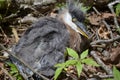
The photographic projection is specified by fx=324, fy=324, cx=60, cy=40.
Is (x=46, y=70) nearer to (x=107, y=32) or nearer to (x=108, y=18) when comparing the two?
(x=107, y=32)

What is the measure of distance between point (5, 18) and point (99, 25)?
1457mm

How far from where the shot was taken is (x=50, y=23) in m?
4.11

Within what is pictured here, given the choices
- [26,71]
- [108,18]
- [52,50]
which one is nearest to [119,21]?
[108,18]

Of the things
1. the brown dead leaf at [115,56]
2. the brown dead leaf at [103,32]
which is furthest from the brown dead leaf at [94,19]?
the brown dead leaf at [115,56]

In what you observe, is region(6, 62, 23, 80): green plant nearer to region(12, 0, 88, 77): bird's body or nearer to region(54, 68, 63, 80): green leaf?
region(12, 0, 88, 77): bird's body

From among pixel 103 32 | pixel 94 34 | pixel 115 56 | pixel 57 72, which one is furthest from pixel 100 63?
pixel 103 32

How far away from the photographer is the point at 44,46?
3.80 metres

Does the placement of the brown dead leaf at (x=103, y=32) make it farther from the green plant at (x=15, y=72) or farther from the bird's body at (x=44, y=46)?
the green plant at (x=15, y=72)

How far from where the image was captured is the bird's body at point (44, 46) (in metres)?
3.71

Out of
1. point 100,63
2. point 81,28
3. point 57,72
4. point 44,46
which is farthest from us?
point 81,28

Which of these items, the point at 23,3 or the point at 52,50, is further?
the point at 23,3

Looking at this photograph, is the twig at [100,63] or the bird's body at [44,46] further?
the twig at [100,63]

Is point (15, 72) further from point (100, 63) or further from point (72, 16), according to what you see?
point (72, 16)

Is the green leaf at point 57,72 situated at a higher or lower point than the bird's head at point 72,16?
lower
